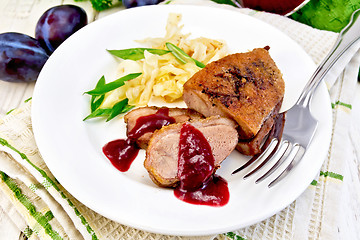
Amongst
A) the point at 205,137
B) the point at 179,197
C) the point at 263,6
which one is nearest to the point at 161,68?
the point at 205,137

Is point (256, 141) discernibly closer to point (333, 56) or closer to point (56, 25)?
point (333, 56)

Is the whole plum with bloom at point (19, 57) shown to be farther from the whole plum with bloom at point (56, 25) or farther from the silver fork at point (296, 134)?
the silver fork at point (296, 134)

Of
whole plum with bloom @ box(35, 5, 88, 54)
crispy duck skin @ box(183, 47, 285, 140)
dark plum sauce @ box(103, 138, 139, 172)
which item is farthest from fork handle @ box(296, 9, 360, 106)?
whole plum with bloom @ box(35, 5, 88, 54)

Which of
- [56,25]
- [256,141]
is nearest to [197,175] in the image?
[256,141]

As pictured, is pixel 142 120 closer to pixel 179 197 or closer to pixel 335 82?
pixel 179 197

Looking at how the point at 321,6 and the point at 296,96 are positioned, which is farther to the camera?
the point at 321,6

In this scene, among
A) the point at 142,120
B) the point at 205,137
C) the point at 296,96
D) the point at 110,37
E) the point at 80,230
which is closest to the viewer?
the point at 80,230

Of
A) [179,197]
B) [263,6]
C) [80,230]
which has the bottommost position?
[80,230]

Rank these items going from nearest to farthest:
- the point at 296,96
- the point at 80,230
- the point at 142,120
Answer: the point at 80,230, the point at 142,120, the point at 296,96
